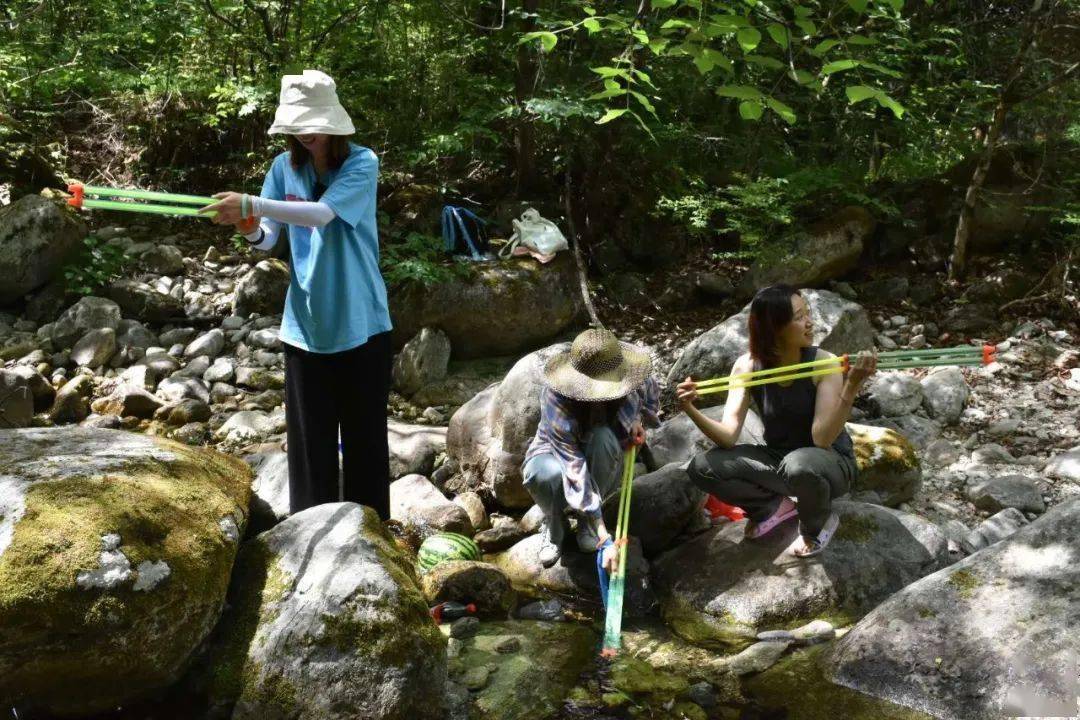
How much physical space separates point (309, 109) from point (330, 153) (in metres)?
0.20

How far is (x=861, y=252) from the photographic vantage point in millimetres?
7824

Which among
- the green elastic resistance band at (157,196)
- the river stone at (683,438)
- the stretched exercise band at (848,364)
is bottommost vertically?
the river stone at (683,438)

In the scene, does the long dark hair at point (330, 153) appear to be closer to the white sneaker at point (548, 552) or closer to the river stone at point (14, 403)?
the white sneaker at point (548, 552)

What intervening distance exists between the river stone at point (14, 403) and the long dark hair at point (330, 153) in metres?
3.84

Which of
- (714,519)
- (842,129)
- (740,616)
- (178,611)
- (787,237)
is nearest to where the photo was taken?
(178,611)

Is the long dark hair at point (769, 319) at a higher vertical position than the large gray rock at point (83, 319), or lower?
higher

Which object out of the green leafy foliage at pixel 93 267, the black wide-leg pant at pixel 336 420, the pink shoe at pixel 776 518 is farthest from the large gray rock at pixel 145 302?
the pink shoe at pixel 776 518

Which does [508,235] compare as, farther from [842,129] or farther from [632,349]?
[632,349]

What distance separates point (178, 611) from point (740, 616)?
2.21 m

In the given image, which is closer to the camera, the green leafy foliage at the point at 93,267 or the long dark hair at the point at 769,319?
the long dark hair at the point at 769,319

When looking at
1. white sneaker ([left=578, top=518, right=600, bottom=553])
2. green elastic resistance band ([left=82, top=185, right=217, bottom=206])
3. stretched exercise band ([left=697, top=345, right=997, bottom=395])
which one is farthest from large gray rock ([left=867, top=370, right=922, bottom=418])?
green elastic resistance band ([left=82, top=185, right=217, bottom=206])

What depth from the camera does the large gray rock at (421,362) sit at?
703cm

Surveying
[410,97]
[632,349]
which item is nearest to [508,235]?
[410,97]

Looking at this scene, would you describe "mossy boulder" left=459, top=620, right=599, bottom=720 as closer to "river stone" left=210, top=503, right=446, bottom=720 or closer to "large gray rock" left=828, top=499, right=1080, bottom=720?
"river stone" left=210, top=503, right=446, bottom=720
